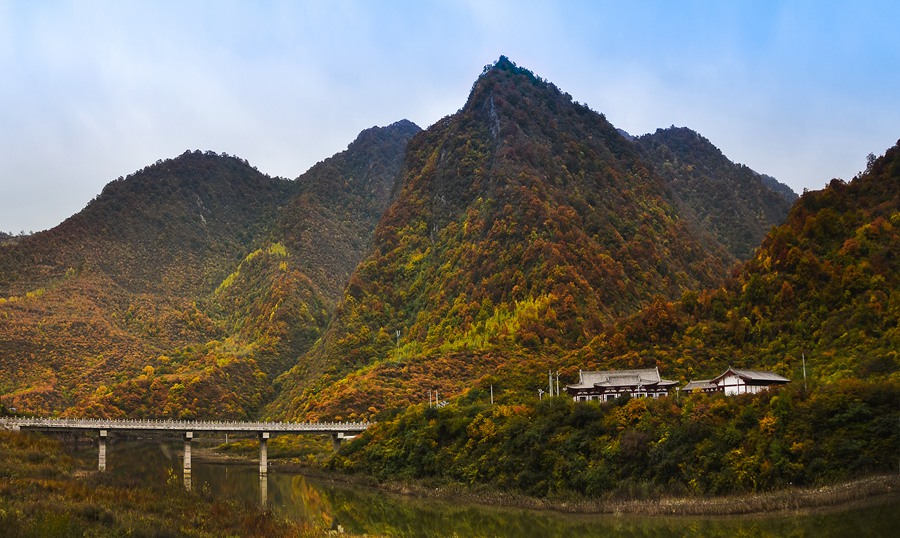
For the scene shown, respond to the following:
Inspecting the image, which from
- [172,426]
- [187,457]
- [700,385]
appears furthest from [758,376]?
[172,426]

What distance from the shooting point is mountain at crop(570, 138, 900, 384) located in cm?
6781

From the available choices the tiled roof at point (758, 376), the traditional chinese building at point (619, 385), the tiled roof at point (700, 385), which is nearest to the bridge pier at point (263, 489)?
the traditional chinese building at point (619, 385)

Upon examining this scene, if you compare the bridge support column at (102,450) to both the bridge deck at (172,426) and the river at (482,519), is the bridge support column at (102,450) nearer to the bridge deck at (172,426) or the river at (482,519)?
the bridge deck at (172,426)

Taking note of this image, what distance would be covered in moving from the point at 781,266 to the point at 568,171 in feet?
317

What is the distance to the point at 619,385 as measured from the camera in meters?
79.3

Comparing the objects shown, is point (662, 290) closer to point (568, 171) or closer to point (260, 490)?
point (568, 171)

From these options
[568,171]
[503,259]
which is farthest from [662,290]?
[568,171]

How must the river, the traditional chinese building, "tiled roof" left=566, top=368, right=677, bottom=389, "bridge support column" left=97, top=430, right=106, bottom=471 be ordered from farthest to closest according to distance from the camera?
"bridge support column" left=97, top=430, right=106, bottom=471 < "tiled roof" left=566, top=368, right=677, bottom=389 < the traditional chinese building < the river

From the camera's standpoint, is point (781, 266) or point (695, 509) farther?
point (781, 266)

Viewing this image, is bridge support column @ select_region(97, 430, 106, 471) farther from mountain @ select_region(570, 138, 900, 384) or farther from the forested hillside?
mountain @ select_region(570, 138, 900, 384)

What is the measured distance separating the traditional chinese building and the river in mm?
22364

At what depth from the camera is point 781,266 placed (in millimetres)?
84250

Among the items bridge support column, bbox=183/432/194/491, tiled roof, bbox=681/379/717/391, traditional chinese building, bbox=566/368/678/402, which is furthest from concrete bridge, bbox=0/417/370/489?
tiled roof, bbox=681/379/717/391

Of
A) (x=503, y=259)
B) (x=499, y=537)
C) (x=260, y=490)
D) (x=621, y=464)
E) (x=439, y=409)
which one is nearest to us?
(x=499, y=537)
